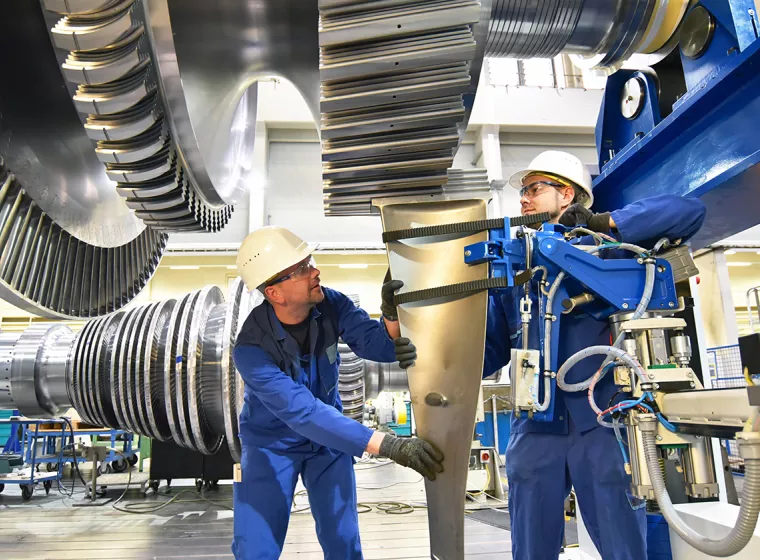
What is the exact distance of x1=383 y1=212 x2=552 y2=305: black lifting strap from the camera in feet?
4.03

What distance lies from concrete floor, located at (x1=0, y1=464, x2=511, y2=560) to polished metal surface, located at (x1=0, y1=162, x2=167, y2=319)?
156 centimetres

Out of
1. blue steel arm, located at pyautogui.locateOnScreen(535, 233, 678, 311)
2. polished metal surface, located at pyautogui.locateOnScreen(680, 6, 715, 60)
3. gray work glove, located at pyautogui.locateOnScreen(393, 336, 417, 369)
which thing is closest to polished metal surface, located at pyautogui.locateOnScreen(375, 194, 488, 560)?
gray work glove, located at pyautogui.locateOnScreen(393, 336, 417, 369)

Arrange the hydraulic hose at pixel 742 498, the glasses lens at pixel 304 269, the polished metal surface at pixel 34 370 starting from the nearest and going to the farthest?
the hydraulic hose at pixel 742 498 < the glasses lens at pixel 304 269 < the polished metal surface at pixel 34 370

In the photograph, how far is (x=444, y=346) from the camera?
4.08 ft

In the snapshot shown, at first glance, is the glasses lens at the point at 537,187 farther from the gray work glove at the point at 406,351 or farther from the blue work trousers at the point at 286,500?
the blue work trousers at the point at 286,500

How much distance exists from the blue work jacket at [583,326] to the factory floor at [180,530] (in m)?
1.35

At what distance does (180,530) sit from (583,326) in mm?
2830

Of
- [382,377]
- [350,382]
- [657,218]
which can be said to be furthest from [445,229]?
[382,377]

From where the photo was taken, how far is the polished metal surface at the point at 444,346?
1217 millimetres

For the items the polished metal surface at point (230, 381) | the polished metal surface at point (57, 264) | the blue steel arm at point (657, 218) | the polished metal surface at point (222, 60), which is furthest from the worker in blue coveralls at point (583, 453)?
the polished metal surface at point (230, 381)

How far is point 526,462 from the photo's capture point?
150 cm

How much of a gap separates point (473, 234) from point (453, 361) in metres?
0.29

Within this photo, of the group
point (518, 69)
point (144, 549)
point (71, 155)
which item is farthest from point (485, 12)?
point (518, 69)

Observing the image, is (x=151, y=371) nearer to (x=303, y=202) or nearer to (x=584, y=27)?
(x=584, y=27)
